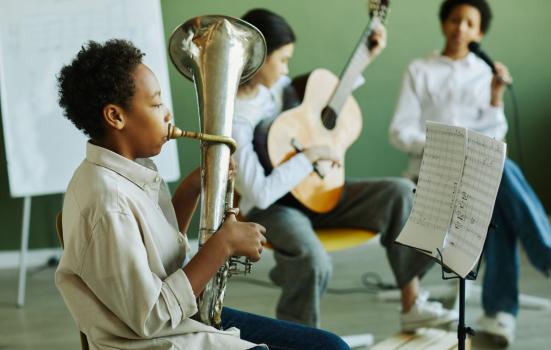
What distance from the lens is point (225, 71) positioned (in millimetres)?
1448

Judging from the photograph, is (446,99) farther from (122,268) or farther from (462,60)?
(122,268)

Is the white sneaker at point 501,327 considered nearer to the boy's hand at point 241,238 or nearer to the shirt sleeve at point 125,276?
the boy's hand at point 241,238

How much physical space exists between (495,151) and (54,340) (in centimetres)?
181

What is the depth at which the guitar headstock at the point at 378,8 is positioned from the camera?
8.12ft

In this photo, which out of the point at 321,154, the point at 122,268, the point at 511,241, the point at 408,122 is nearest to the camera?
the point at 122,268

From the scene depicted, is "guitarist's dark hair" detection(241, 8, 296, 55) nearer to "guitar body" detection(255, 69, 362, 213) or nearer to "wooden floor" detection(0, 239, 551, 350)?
"guitar body" detection(255, 69, 362, 213)

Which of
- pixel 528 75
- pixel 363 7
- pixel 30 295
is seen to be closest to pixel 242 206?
pixel 30 295

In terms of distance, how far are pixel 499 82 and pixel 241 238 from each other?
165cm

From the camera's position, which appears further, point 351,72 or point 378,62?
point 378,62

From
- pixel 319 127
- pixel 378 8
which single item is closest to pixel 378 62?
pixel 378 8

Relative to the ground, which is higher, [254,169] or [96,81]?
[96,81]

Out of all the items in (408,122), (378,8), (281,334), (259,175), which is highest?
(378,8)

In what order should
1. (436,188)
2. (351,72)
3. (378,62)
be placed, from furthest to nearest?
(378,62)
(351,72)
(436,188)

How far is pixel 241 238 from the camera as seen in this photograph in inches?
49.7
